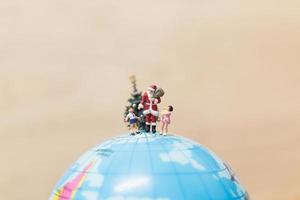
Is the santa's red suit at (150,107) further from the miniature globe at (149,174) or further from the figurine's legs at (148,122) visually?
the miniature globe at (149,174)

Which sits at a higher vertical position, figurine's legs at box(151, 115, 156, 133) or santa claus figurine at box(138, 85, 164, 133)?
santa claus figurine at box(138, 85, 164, 133)

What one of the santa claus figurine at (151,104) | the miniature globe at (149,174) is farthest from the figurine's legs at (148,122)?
the miniature globe at (149,174)

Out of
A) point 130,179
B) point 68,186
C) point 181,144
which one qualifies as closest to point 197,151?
point 181,144

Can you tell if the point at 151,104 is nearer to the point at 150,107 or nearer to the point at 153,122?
the point at 150,107

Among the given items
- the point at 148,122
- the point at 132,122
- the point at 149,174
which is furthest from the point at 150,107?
A: the point at 149,174

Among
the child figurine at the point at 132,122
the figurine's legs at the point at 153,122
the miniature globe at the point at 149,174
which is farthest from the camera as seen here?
the child figurine at the point at 132,122

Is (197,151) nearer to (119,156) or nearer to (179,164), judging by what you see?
(179,164)

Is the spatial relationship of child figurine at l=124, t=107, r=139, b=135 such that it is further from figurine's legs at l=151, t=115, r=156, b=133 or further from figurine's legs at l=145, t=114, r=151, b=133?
figurine's legs at l=151, t=115, r=156, b=133

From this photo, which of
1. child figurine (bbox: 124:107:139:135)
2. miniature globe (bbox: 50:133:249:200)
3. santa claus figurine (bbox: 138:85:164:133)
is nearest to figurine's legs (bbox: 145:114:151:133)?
santa claus figurine (bbox: 138:85:164:133)
